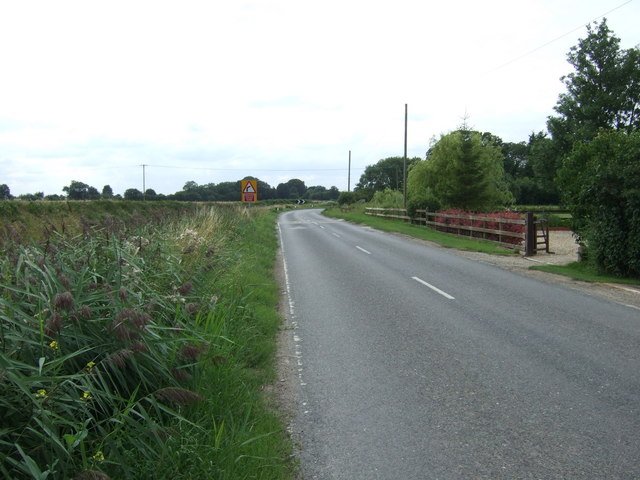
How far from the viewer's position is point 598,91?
4678cm

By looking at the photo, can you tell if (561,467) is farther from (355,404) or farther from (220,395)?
(220,395)

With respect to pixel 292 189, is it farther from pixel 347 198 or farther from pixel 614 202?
pixel 614 202

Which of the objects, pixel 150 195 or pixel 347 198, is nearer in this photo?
pixel 150 195

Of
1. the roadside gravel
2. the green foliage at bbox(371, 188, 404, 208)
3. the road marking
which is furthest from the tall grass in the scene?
the green foliage at bbox(371, 188, 404, 208)

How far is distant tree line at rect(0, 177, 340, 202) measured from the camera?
1120 inches

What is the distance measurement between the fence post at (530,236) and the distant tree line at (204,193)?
15.1m

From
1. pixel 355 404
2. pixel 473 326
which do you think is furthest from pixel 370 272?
pixel 355 404

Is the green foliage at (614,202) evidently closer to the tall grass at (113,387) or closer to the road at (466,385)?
the road at (466,385)

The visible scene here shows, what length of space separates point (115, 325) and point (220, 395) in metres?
1.38

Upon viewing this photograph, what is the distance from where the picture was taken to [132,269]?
5.47 metres

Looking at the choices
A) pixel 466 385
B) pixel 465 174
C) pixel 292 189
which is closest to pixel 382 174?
pixel 292 189

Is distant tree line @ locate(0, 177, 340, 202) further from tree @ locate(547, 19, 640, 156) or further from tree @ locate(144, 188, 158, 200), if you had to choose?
tree @ locate(547, 19, 640, 156)

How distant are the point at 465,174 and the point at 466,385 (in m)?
31.4

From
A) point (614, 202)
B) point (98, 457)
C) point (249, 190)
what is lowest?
point (98, 457)
